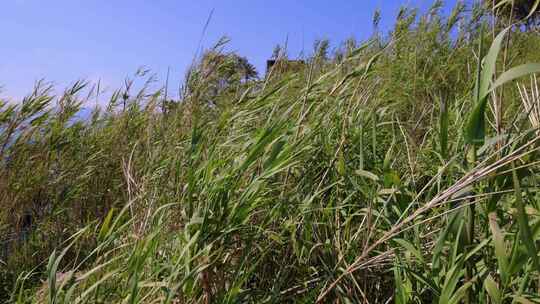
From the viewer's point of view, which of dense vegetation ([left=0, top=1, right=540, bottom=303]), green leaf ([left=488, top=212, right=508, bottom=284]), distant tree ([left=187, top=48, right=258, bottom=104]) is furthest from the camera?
distant tree ([left=187, top=48, right=258, bottom=104])

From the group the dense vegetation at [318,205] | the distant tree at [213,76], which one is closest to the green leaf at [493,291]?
the dense vegetation at [318,205]

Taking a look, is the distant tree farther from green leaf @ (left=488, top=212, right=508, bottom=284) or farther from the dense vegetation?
green leaf @ (left=488, top=212, right=508, bottom=284)

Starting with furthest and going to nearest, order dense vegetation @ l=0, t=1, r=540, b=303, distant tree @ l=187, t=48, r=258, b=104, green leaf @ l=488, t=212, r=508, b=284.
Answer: distant tree @ l=187, t=48, r=258, b=104 < dense vegetation @ l=0, t=1, r=540, b=303 < green leaf @ l=488, t=212, r=508, b=284

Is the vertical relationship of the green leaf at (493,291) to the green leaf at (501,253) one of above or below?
below

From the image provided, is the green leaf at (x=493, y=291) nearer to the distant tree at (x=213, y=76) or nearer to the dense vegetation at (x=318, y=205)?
the dense vegetation at (x=318, y=205)

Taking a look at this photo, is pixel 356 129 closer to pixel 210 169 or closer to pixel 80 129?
pixel 210 169

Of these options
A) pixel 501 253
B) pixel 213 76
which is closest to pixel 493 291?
pixel 501 253

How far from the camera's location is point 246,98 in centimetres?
227

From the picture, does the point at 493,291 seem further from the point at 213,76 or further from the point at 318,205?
the point at 213,76

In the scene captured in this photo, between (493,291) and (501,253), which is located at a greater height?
(501,253)

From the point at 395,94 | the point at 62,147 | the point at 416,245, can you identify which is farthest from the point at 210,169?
the point at 62,147

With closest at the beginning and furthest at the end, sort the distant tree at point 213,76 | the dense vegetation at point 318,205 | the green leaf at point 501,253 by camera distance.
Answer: the green leaf at point 501,253, the dense vegetation at point 318,205, the distant tree at point 213,76

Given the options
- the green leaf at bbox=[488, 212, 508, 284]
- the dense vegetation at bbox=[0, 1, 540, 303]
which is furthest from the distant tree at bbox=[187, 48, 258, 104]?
the green leaf at bbox=[488, 212, 508, 284]

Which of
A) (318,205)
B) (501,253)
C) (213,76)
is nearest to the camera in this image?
(501,253)
